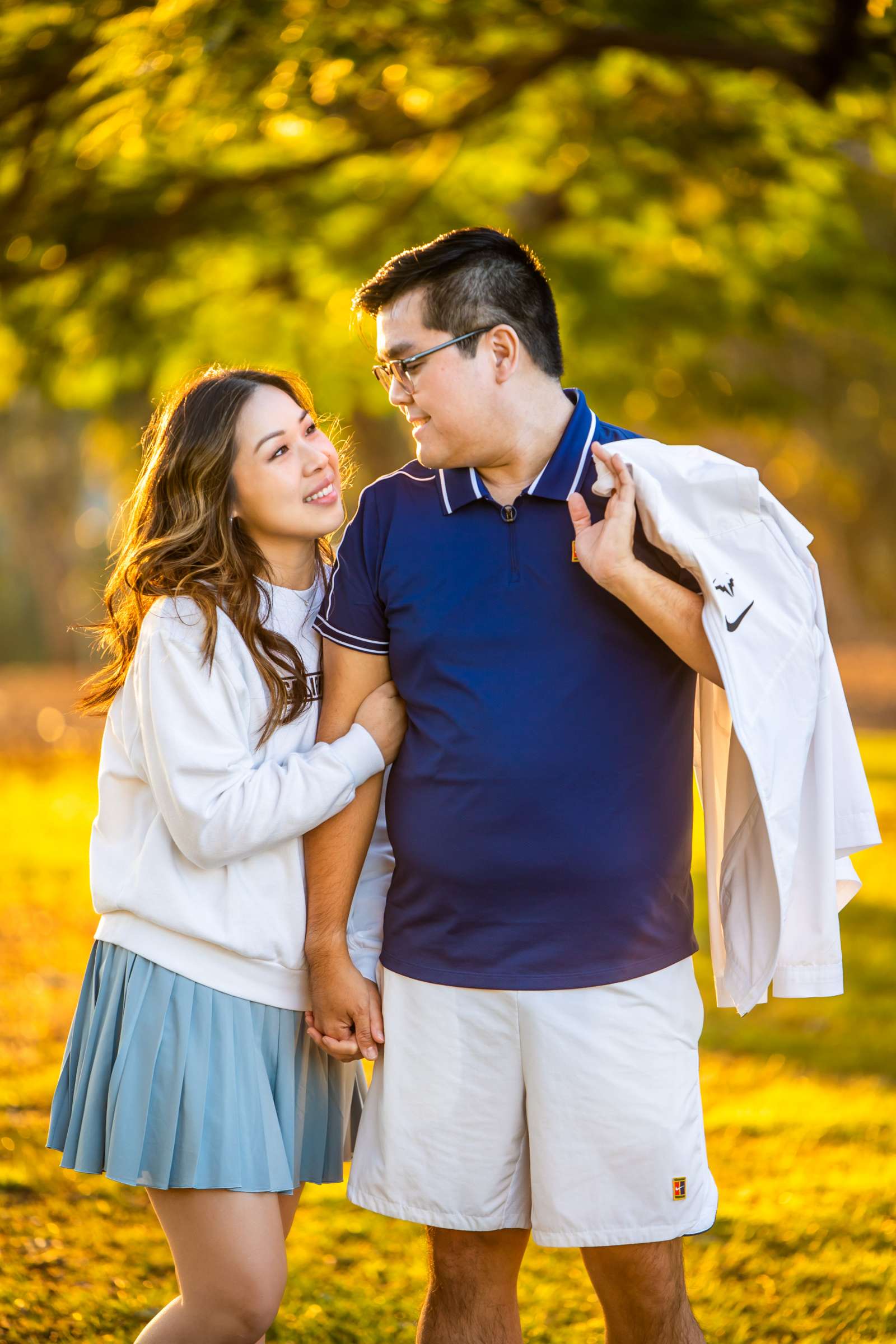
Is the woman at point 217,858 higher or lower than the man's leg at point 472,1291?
higher

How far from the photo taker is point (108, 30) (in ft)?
11.9

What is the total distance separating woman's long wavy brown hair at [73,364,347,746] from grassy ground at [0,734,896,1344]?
184 centimetres

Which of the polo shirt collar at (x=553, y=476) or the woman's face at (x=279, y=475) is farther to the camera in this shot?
the woman's face at (x=279, y=475)

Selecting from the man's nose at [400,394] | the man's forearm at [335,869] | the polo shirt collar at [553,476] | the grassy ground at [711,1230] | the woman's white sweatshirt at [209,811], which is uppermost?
the man's nose at [400,394]

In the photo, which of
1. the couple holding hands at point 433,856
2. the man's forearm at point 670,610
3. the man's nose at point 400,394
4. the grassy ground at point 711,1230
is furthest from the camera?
the grassy ground at point 711,1230

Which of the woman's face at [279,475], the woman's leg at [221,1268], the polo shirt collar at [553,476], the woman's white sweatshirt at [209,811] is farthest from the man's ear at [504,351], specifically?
the woman's leg at [221,1268]

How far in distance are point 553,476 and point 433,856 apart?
2.46 feet

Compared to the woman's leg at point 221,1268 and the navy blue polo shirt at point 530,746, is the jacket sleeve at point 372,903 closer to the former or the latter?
the navy blue polo shirt at point 530,746

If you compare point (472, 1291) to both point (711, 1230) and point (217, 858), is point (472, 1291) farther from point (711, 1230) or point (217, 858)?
point (711, 1230)

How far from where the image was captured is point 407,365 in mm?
2582

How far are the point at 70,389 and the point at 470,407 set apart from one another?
6.03m

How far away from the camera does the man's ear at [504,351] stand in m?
2.57

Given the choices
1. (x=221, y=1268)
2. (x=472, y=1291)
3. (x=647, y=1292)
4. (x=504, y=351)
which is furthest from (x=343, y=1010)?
(x=504, y=351)

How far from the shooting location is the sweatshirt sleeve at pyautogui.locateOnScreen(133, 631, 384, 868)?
2.47m
